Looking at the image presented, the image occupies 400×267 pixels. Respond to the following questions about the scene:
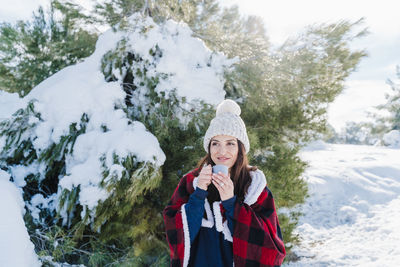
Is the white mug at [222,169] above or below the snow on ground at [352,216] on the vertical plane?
above

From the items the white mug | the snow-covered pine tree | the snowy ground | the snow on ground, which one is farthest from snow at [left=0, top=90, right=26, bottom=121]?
the snow on ground

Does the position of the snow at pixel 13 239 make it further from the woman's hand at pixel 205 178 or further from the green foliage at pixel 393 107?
the green foliage at pixel 393 107

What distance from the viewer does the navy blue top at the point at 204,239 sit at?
162 cm

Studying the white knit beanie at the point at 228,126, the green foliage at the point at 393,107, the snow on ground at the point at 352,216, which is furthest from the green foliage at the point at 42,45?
the green foliage at the point at 393,107

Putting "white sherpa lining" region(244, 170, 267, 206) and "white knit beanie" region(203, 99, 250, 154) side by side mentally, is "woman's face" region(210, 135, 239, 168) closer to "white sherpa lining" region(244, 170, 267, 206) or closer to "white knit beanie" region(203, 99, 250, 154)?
"white knit beanie" region(203, 99, 250, 154)

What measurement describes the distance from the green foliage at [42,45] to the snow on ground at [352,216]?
502 centimetres

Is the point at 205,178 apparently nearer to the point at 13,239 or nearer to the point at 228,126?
the point at 228,126

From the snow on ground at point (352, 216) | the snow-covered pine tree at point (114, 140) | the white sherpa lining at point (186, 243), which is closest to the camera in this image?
the white sherpa lining at point (186, 243)

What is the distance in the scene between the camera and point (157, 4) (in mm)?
3900

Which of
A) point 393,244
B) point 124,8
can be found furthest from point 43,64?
point 393,244

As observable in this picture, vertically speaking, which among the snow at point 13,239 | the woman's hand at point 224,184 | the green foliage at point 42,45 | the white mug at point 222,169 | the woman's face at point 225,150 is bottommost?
the snow at point 13,239

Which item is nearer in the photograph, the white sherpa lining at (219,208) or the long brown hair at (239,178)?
the white sherpa lining at (219,208)

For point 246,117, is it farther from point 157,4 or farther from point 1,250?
point 1,250

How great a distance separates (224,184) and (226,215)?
24cm
